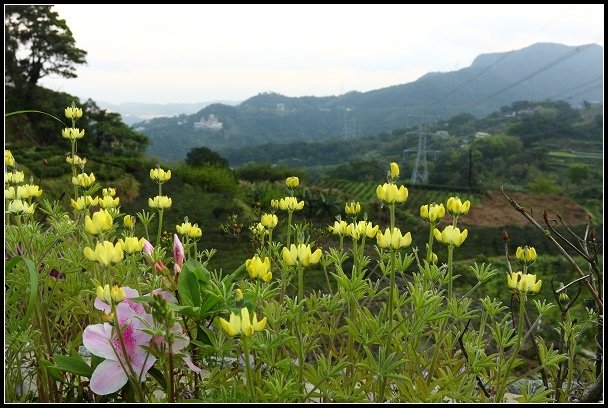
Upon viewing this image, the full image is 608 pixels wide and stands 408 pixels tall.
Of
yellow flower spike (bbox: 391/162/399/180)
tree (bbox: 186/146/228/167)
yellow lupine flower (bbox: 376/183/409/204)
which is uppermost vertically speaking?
yellow flower spike (bbox: 391/162/399/180)

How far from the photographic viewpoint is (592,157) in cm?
4147

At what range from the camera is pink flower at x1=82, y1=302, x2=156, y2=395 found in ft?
2.33

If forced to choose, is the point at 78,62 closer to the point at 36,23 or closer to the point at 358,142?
the point at 36,23

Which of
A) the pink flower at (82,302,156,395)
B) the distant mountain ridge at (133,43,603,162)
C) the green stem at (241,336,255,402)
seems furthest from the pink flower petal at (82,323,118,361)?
the distant mountain ridge at (133,43,603,162)

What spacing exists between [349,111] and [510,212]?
60.9 meters

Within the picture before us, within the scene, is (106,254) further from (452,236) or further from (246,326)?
(452,236)

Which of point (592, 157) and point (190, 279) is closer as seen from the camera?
point (190, 279)

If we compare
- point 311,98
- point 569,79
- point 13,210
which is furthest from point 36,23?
point 569,79

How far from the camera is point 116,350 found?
0.73m

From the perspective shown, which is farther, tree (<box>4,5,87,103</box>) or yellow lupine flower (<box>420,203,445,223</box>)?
tree (<box>4,5,87,103</box>)

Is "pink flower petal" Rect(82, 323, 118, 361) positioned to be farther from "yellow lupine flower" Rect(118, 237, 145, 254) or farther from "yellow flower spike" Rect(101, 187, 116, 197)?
"yellow flower spike" Rect(101, 187, 116, 197)

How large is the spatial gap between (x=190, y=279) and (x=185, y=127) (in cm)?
6414

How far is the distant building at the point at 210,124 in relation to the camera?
64.0 meters

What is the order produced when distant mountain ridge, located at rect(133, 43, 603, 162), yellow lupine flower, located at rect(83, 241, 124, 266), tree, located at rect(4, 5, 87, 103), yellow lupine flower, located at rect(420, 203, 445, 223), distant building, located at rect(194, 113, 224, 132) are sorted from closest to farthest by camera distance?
yellow lupine flower, located at rect(83, 241, 124, 266), yellow lupine flower, located at rect(420, 203, 445, 223), tree, located at rect(4, 5, 87, 103), distant mountain ridge, located at rect(133, 43, 603, 162), distant building, located at rect(194, 113, 224, 132)
